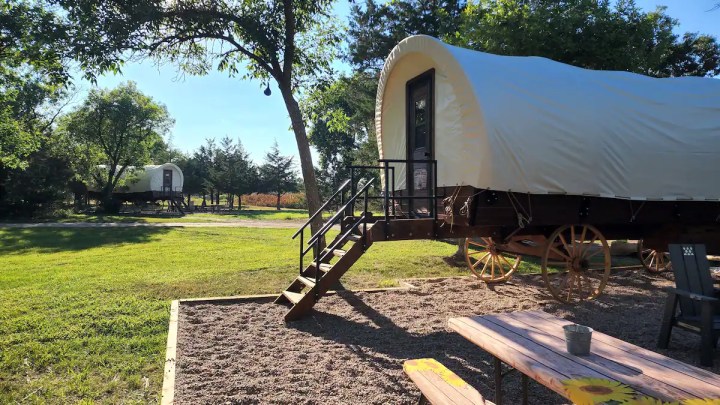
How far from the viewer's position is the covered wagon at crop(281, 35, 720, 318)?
5.76m

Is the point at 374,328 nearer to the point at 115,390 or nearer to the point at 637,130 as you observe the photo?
the point at 115,390

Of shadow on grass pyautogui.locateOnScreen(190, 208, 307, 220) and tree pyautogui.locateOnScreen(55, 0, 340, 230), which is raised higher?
tree pyautogui.locateOnScreen(55, 0, 340, 230)

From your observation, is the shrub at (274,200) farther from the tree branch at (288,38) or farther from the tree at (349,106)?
the tree branch at (288,38)

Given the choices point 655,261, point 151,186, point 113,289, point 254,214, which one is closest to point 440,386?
point 113,289

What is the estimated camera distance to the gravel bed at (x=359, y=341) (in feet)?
12.3

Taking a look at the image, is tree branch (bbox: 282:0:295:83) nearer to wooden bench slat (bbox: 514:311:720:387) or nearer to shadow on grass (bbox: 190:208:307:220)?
wooden bench slat (bbox: 514:311:720:387)

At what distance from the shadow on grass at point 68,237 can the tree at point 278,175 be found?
25.3 meters

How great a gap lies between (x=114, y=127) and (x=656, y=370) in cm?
3281

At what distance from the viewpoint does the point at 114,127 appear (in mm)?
29344

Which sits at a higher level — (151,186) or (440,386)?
(151,186)

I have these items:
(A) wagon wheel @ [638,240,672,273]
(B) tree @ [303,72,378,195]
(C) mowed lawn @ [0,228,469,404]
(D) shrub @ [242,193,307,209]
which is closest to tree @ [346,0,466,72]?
(B) tree @ [303,72,378,195]

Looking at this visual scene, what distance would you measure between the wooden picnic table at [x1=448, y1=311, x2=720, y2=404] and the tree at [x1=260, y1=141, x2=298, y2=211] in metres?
41.5

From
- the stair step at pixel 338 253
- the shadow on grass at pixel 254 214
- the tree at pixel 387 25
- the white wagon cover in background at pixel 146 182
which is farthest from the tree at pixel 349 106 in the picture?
the white wagon cover in background at pixel 146 182

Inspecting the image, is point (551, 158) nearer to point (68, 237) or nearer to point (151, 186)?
point (68, 237)
